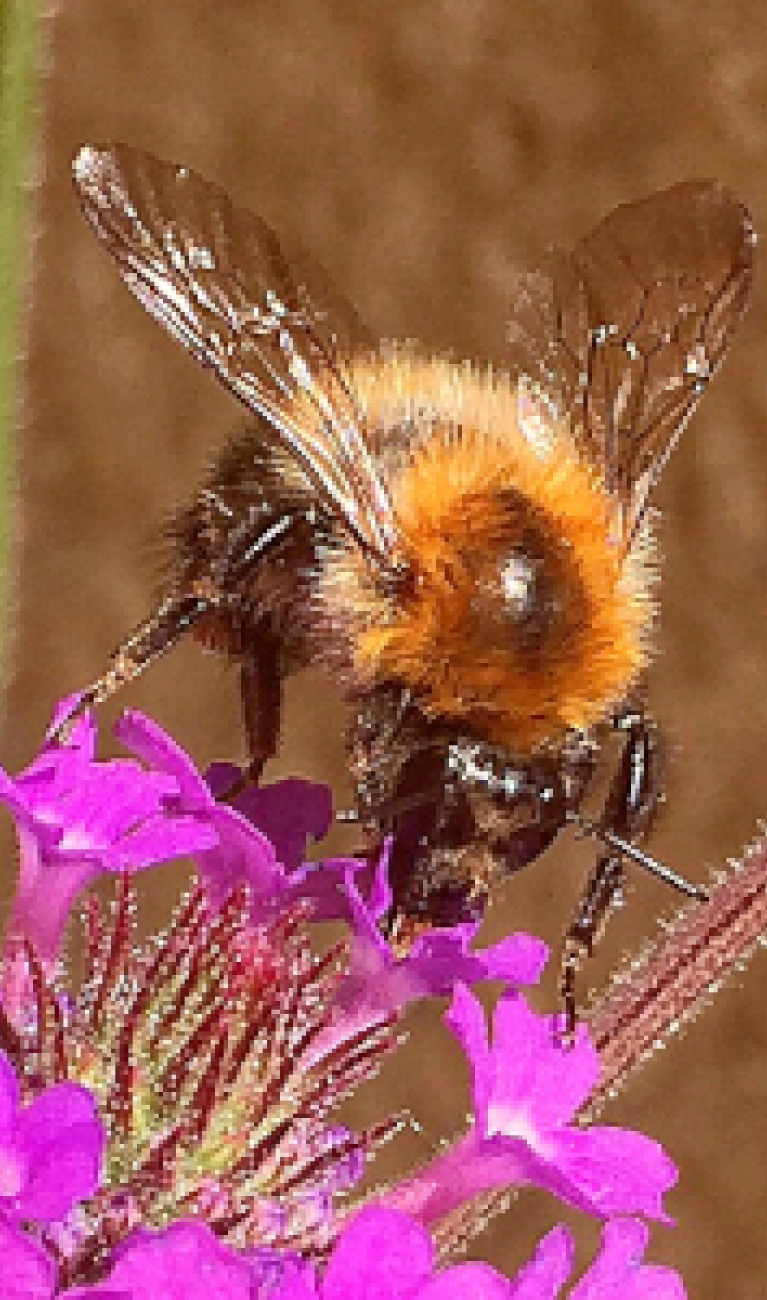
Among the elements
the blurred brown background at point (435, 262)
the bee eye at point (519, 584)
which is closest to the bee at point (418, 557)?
the bee eye at point (519, 584)

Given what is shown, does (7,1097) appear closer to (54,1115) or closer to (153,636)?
(54,1115)

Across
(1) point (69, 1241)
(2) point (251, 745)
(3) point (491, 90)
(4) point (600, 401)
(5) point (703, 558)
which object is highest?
(3) point (491, 90)

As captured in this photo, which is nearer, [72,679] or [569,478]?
[569,478]

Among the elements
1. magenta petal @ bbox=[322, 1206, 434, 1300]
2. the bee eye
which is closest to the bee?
the bee eye

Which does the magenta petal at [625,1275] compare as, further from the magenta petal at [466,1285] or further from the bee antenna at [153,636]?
the bee antenna at [153,636]

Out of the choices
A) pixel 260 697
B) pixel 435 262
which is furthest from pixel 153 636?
pixel 435 262

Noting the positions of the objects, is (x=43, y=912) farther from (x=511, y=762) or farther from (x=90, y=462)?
(x=90, y=462)

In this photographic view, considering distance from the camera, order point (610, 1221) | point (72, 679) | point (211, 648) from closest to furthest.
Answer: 1. point (610, 1221)
2. point (211, 648)
3. point (72, 679)

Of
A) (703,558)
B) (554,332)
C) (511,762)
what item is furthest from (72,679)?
(511,762)
